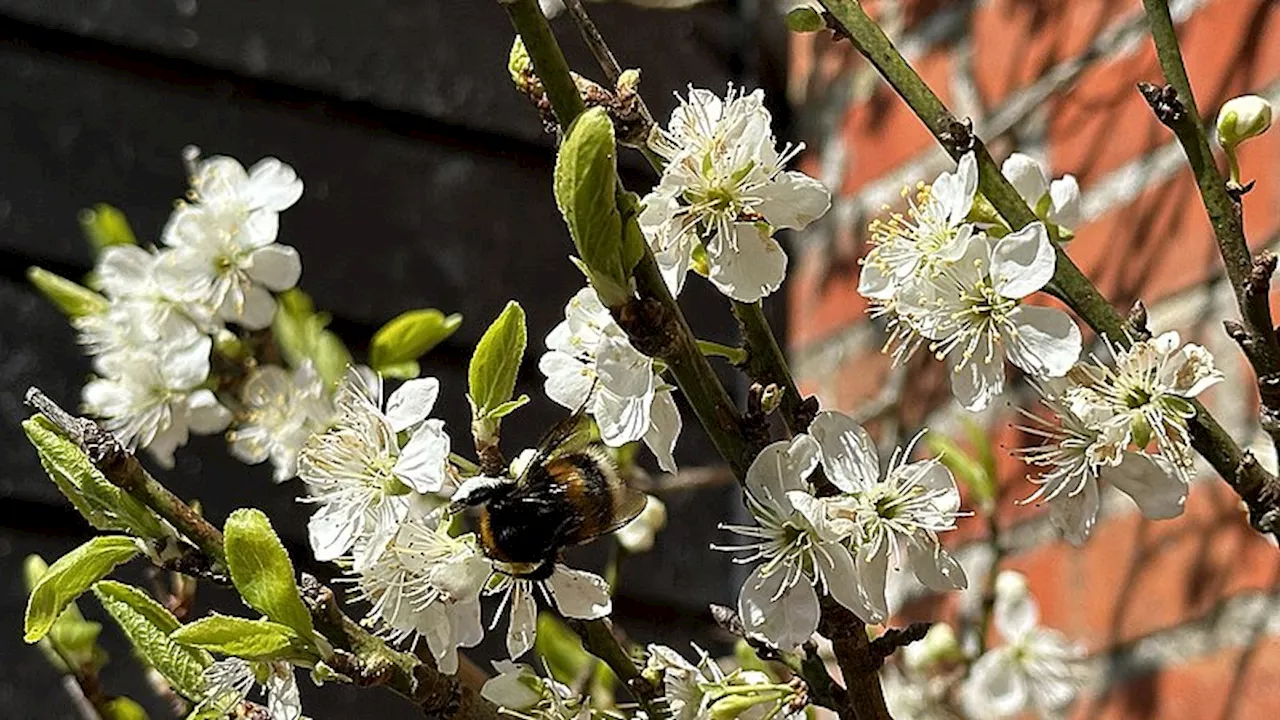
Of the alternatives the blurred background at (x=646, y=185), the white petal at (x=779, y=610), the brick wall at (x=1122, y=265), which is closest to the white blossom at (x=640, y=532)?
the blurred background at (x=646, y=185)

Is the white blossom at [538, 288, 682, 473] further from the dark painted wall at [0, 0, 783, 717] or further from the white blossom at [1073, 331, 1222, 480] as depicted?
the dark painted wall at [0, 0, 783, 717]

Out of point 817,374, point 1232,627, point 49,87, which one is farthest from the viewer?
point 817,374

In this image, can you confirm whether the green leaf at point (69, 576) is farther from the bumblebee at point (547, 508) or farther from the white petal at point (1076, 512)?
the white petal at point (1076, 512)

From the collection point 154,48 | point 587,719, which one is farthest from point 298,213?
point 587,719

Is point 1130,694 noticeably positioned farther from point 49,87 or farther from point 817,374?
point 49,87

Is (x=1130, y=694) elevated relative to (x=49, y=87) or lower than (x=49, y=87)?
lower

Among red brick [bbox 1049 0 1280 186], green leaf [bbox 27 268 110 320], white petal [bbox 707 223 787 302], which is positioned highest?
red brick [bbox 1049 0 1280 186]

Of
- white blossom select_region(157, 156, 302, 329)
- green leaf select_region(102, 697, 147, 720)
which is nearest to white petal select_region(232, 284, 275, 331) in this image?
white blossom select_region(157, 156, 302, 329)

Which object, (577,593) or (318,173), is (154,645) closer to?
(577,593)

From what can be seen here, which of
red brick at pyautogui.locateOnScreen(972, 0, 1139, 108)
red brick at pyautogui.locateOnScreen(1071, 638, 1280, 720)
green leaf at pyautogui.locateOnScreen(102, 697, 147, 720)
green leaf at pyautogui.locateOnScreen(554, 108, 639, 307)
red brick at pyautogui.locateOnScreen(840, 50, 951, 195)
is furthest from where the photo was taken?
red brick at pyautogui.locateOnScreen(840, 50, 951, 195)
